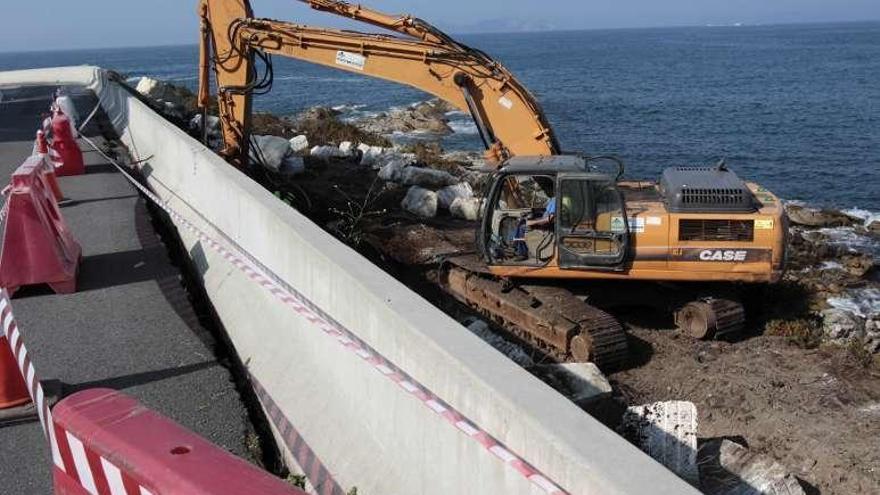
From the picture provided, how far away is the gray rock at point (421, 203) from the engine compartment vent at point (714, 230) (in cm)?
675

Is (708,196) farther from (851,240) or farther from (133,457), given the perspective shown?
(851,240)

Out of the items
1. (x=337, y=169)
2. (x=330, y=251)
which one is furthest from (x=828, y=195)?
(x=330, y=251)

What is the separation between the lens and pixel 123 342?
6.89 metres

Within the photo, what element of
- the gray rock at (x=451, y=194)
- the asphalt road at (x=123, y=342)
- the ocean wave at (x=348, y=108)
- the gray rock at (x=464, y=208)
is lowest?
the ocean wave at (x=348, y=108)

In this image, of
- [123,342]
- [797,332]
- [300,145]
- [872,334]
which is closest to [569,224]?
[797,332]

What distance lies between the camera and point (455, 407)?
13.5 feet

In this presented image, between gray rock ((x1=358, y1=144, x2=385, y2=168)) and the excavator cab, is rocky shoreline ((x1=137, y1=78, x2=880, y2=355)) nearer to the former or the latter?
gray rock ((x1=358, y1=144, x2=385, y2=168))

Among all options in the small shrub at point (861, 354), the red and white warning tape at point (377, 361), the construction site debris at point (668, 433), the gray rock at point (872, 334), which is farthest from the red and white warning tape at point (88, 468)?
the gray rock at point (872, 334)

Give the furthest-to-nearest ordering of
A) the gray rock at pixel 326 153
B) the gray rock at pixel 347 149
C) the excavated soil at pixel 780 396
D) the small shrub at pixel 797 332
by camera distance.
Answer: the gray rock at pixel 347 149 < the gray rock at pixel 326 153 < the small shrub at pixel 797 332 < the excavated soil at pixel 780 396

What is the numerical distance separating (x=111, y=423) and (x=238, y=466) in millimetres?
755

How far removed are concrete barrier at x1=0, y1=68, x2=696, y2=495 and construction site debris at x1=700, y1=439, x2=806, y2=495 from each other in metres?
2.92

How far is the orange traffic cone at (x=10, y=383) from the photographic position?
566cm

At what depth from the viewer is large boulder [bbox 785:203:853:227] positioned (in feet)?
58.0

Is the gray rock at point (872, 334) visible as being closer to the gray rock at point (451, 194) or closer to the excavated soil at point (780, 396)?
the excavated soil at point (780, 396)
